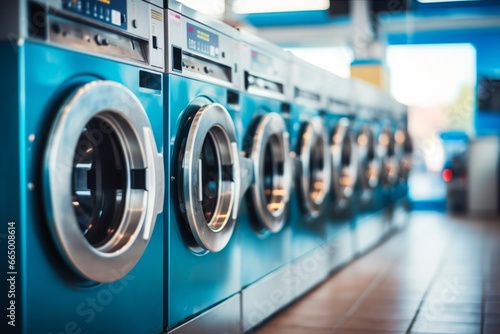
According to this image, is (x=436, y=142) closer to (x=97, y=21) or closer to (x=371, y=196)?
(x=371, y=196)

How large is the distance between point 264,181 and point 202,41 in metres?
1.01

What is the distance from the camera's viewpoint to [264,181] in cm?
333

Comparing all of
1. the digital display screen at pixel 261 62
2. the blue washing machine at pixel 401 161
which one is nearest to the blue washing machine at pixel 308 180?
the digital display screen at pixel 261 62

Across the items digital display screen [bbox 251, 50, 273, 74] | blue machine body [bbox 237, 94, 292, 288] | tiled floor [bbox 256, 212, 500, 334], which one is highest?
digital display screen [bbox 251, 50, 273, 74]

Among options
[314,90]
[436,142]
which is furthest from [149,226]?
[436,142]

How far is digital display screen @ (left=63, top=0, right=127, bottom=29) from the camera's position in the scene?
1.76 m

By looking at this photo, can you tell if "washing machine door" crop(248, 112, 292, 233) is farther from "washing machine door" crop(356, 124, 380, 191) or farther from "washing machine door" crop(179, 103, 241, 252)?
"washing machine door" crop(356, 124, 380, 191)

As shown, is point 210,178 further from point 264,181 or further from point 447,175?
point 447,175

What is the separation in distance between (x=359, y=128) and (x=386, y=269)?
124 centimetres

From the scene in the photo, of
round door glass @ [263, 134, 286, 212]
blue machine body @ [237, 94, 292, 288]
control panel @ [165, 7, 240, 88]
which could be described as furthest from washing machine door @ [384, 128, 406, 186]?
control panel @ [165, 7, 240, 88]

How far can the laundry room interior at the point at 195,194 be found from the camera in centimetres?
162

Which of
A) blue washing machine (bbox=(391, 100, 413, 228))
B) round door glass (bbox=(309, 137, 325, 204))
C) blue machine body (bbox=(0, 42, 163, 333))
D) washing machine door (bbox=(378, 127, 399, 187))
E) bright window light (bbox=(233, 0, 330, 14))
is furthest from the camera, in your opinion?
bright window light (bbox=(233, 0, 330, 14))

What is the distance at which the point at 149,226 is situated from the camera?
2.04 metres

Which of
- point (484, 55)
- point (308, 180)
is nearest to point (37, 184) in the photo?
point (308, 180)
